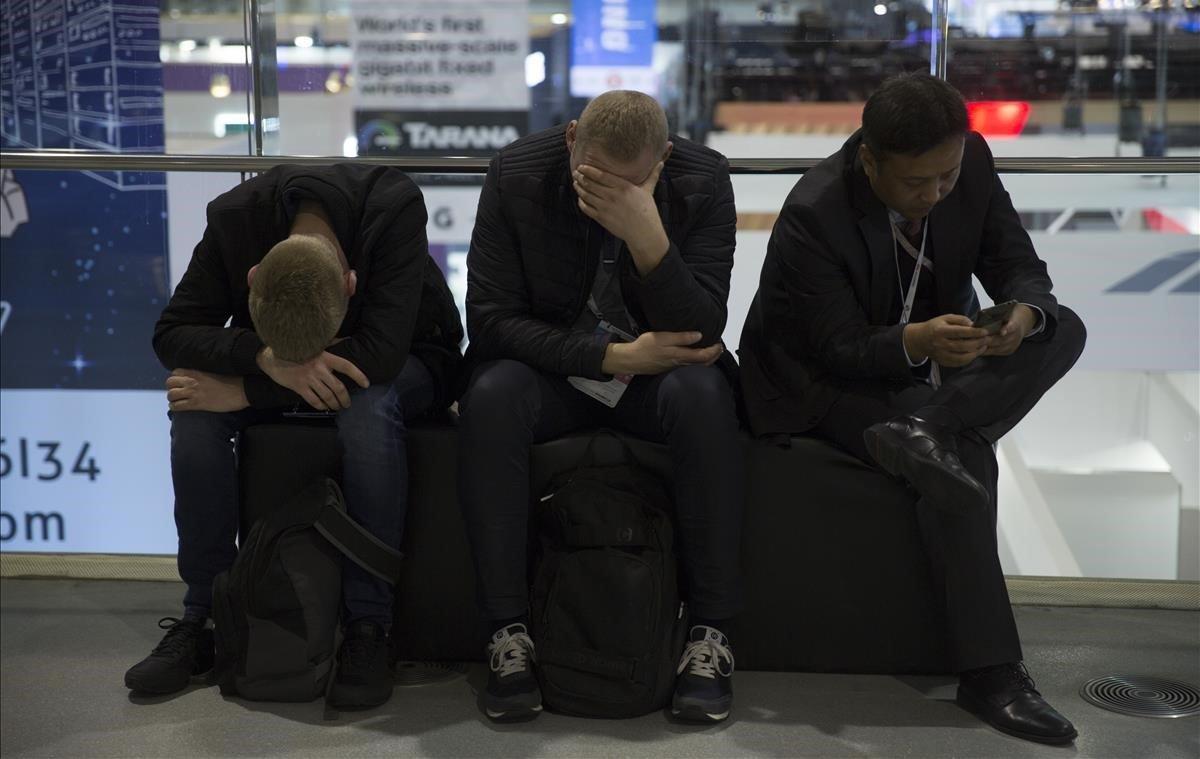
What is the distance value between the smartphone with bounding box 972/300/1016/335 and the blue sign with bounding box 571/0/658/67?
486cm

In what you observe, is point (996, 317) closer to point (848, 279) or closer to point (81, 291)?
point (848, 279)

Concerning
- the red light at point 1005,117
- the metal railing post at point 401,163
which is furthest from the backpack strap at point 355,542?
the red light at point 1005,117

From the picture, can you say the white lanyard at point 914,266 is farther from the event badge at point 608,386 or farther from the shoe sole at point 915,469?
the event badge at point 608,386

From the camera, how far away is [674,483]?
197cm

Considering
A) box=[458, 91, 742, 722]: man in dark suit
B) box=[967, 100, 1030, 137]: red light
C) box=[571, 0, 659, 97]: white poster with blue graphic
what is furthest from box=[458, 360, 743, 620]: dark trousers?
box=[571, 0, 659, 97]: white poster with blue graphic

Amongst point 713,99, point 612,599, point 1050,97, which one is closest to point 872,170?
point 612,599

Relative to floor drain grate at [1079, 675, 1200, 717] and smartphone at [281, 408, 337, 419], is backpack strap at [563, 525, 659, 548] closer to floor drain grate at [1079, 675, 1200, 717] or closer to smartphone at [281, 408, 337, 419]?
smartphone at [281, 408, 337, 419]

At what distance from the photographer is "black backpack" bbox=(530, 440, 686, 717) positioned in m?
1.86

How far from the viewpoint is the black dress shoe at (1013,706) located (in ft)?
5.98

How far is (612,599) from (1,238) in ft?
5.83

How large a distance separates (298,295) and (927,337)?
1.03 meters

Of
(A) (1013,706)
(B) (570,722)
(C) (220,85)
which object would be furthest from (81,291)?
(A) (1013,706)

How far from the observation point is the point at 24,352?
273 cm

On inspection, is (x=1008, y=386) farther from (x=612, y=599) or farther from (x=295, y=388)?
(x=295, y=388)
